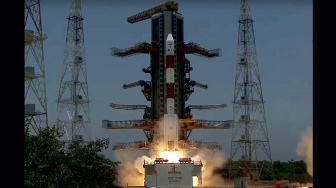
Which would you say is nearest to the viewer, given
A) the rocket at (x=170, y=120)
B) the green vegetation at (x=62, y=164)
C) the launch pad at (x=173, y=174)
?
the green vegetation at (x=62, y=164)

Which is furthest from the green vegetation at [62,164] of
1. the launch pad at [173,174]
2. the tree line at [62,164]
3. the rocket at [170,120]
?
the rocket at [170,120]

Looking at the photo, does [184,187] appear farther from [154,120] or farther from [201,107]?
[201,107]

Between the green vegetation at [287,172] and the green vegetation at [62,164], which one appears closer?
the green vegetation at [62,164]

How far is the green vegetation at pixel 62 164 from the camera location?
2512 centimetres

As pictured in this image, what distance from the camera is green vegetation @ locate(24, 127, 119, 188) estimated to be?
25.1 meters

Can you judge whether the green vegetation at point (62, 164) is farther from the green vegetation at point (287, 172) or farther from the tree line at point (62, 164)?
the green vegetation at point (287, 172)

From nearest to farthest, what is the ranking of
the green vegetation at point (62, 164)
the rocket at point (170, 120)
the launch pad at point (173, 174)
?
1. the green vegetation at point (62, 164)
2. the launch pad at point (173, 174)
3. the rocket at point (170, 120)

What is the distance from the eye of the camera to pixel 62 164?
25734mm

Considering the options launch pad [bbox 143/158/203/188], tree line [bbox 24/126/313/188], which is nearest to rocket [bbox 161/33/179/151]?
launch pad [bbox 143/158/203/188]

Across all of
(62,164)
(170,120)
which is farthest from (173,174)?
(62,164)

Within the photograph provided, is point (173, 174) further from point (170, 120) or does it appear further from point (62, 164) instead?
point (62, 164)

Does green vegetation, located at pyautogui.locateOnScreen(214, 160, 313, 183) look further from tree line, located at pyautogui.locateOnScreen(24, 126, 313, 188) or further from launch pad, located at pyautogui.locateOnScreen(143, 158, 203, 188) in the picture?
tree line, located at pyautogui.locateOnScreen(24, 126, 313, 188)
